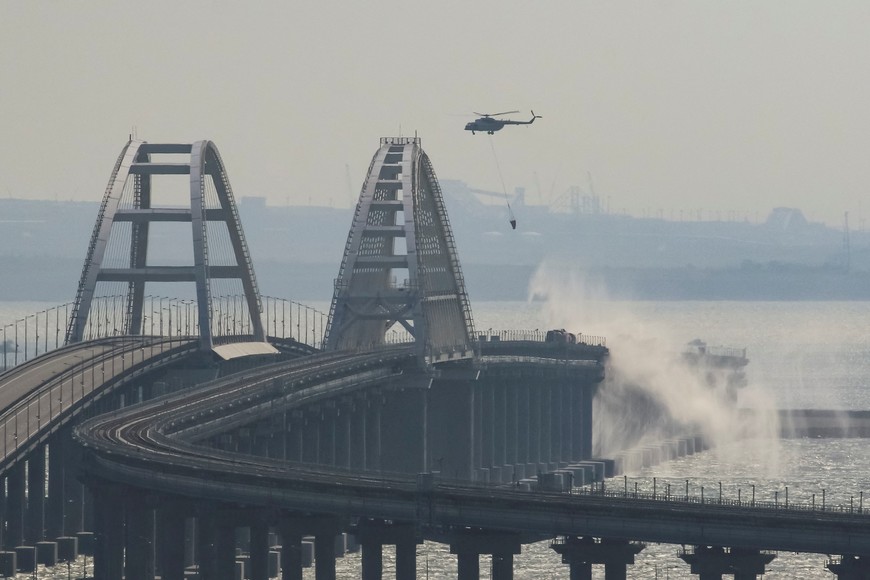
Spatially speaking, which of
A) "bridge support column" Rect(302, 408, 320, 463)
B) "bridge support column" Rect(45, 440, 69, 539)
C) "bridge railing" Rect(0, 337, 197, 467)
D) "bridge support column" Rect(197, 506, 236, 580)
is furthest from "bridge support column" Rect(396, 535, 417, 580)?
"bridge support column" Rect(302, 408, 320, 463)

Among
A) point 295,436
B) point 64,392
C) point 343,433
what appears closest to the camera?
point 64,392

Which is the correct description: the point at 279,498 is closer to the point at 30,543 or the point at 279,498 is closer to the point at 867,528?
the point at 867,528

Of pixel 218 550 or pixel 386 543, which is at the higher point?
pixel 386 543

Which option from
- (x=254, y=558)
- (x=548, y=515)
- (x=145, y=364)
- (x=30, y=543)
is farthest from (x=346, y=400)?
(x=548, y=515)

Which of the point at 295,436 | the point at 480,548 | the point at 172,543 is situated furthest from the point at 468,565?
the point at 295,436

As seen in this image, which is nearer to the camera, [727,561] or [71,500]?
[727,561]

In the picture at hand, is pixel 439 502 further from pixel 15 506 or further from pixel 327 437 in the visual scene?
pixel 327 437
